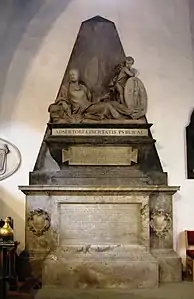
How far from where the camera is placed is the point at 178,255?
602cm

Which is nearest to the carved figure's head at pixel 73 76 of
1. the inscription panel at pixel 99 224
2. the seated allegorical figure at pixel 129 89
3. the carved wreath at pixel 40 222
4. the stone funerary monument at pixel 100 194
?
the stone funerary monument at pixel 100 194

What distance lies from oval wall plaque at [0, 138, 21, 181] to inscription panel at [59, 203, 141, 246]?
2.72 ft

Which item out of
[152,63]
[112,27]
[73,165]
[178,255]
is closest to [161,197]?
[178,255]

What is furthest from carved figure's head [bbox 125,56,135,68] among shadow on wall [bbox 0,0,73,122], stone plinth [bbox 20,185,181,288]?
stone plinth [bbox 20,185,181,288]

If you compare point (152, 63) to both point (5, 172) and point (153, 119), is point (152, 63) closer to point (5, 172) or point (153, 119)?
point (153, 119)

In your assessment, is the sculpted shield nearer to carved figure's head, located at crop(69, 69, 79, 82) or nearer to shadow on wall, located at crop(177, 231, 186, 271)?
carved figure's head, located at crop(69, 69, 79, 82)

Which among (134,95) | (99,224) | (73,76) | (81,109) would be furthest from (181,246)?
(73,76)

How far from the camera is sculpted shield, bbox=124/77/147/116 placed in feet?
19.9

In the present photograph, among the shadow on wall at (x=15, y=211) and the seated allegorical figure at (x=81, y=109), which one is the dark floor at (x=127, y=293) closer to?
the shadow on wall at (x=15, y=211)

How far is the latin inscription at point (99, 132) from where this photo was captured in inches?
232

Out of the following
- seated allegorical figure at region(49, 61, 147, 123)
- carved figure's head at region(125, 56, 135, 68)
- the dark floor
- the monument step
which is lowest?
the dark floor

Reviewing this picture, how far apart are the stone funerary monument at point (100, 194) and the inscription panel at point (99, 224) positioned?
0.04ft

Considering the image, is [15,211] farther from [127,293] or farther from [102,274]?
[127,293]

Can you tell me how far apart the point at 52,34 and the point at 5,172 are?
1.91m
